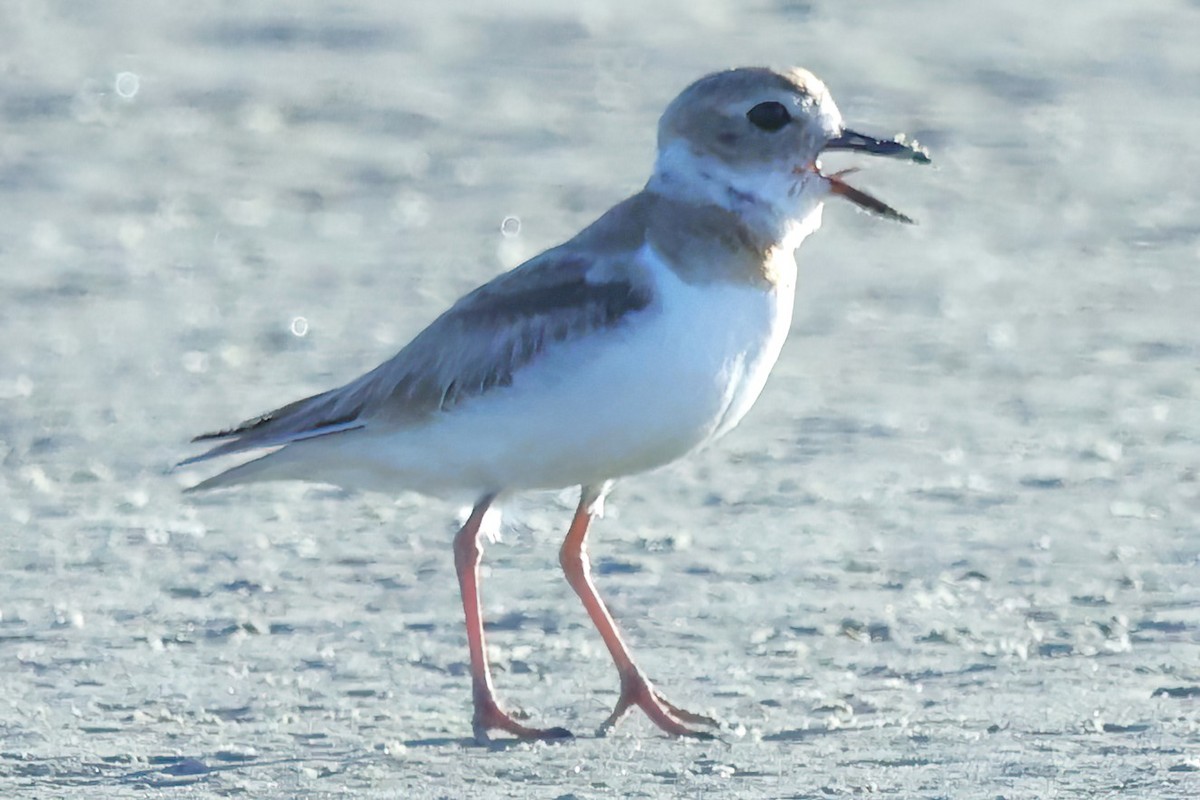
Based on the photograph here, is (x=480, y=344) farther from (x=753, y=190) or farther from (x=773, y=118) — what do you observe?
(x=773, y=118)

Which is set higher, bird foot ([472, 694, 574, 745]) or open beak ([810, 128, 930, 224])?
open beak ([810, 128, 930, 224])

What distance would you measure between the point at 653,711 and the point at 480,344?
29.1 inches

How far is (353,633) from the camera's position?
465 cm

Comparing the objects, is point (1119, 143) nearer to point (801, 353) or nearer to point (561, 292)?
point (801, 353)

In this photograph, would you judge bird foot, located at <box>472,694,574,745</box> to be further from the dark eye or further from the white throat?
the dark eye

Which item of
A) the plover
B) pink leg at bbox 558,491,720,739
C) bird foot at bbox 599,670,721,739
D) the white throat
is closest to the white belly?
the plover

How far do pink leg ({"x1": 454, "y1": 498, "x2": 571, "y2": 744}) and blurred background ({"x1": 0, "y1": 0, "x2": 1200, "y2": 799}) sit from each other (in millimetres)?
66

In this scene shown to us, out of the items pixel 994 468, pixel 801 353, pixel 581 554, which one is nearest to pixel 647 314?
pixel 581 554

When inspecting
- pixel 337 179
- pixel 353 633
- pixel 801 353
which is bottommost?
pixel 353 633

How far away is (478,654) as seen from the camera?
422cm

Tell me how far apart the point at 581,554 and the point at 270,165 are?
522cm

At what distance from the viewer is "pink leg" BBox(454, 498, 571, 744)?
13.3ft

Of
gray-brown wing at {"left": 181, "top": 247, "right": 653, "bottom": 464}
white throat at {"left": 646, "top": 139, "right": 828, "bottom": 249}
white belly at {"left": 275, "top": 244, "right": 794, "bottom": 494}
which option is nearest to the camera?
white belly at {"left": 275, "top": 244, "right": 794, "bottom": 494}

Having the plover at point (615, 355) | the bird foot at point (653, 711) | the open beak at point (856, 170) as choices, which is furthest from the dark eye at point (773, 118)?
the bird foot at point (653, 711)
